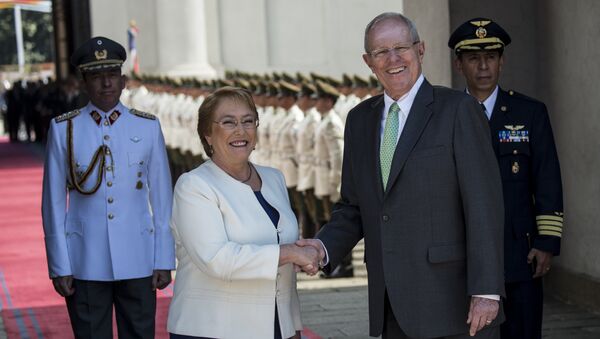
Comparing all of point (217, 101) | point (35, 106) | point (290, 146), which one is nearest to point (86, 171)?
point (217, 101)

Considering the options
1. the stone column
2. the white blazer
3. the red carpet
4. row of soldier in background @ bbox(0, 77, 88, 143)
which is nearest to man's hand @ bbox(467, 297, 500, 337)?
the white blazer

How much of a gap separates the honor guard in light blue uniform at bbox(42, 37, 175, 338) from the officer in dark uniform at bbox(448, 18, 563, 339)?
1346mm

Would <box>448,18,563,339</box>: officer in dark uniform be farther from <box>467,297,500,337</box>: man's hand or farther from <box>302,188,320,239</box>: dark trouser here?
<box>302,188,320,239</box>: dark trouser

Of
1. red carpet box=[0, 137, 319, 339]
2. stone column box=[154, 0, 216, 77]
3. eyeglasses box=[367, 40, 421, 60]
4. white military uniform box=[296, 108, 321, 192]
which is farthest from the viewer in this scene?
stone column box=[154, 0, 216, 77]

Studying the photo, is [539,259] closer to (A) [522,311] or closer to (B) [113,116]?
(A) [522,311]

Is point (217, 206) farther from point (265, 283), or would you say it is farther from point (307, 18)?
point (307, 18)

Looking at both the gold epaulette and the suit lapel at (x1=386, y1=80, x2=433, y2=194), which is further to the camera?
the gold epaulette

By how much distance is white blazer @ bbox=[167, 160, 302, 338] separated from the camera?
379cm

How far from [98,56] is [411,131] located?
1.61 m

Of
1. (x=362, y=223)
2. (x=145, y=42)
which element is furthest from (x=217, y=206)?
(x=145, y=42)

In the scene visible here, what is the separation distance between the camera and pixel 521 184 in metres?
4.90

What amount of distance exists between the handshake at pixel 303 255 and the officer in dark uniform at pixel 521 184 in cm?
110

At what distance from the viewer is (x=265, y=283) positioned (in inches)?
154

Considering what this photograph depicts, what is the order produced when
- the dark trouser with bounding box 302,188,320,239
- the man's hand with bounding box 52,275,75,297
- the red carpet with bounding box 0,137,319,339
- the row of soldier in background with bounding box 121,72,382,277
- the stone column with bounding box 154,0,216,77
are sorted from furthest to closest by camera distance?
the stone column with bounding box 154,0,216,77
the dark trouser with bounding box 302,188,320,239
the row of soldier in background with bounding box 121,72,382,277
the red carpet with bounding box 0,137,319,339
the man's hand with bounding box 52,275,75,297
